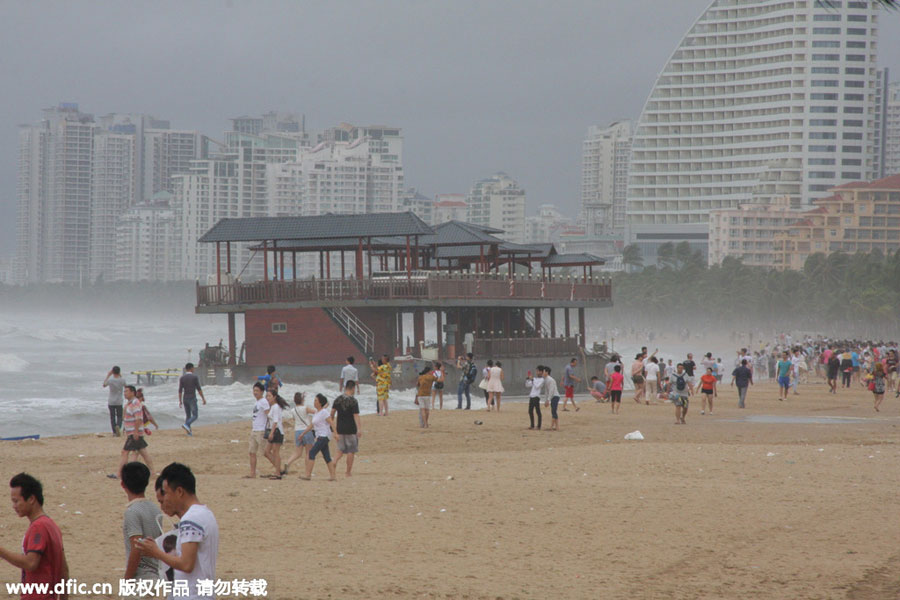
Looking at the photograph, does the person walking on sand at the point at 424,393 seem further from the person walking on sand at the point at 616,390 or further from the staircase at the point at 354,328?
the staircase at the point at 354,328

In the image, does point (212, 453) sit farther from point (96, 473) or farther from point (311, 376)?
point (311, 376)

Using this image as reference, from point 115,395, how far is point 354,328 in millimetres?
15799

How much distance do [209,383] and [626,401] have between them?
543 inches

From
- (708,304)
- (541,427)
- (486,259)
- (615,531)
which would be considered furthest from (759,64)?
(615,531)

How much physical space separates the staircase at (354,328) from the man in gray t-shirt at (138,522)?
96.9 ft

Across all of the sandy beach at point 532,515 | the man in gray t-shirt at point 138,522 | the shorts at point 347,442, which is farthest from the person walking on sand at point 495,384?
the man in gray t-shirt at point 138,522

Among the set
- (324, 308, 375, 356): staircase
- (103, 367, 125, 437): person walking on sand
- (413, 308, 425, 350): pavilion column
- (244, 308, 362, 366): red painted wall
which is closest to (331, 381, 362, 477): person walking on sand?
(103, 367, 125, 437): person walking on sand

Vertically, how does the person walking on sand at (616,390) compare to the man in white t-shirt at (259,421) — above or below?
below

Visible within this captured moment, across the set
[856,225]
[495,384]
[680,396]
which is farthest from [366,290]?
[856,225]

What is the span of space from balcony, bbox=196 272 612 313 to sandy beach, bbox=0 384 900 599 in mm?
13518

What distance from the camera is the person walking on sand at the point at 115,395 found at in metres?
21.3

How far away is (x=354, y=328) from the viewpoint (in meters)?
37.1

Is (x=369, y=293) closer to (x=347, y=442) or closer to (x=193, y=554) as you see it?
(x=347, y=442)

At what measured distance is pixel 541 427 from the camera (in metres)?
24.8
